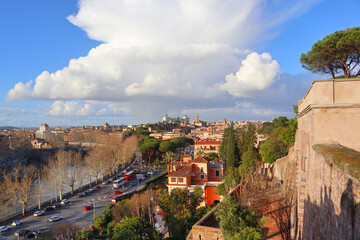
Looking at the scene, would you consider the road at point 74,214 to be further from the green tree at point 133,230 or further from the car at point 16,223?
the green tree at point 133,230

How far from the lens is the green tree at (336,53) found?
1434 centimetres

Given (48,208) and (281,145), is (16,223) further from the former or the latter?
(281,145)

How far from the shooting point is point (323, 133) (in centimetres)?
614

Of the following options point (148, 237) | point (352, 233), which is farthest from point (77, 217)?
point (352, 233)

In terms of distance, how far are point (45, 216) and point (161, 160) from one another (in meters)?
28.6

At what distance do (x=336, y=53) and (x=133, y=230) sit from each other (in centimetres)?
1611

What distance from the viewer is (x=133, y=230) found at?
12.5m

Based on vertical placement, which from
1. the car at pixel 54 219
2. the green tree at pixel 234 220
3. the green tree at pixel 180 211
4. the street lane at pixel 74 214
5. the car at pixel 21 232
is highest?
the green tree at pixel 234 220

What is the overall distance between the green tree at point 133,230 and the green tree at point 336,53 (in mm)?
15203

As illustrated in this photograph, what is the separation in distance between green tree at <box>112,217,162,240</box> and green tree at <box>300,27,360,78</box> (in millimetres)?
15203

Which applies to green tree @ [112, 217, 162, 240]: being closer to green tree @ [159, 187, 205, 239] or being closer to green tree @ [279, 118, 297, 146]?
green tree @ [159, 187, 205, 239]

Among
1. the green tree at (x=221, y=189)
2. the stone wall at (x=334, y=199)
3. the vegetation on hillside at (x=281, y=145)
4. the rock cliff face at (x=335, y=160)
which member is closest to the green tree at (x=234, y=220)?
the rock cliff face at (x=335, y=160)

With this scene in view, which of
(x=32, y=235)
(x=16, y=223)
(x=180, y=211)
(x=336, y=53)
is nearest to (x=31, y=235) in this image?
(x=32, y=235)

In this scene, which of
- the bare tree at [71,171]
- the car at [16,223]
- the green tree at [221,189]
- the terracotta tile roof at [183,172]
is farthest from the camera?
the bare tree at [71,171]
